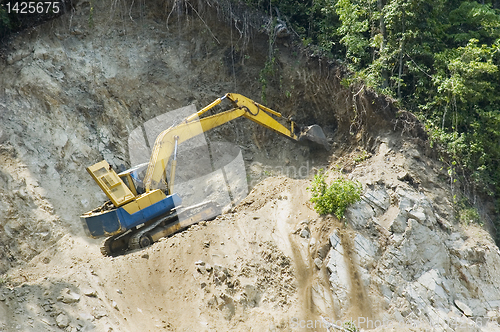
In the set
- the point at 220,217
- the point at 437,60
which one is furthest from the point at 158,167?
→ the point at 437,60

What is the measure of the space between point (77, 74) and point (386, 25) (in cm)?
824

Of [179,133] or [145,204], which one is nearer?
[145,204]

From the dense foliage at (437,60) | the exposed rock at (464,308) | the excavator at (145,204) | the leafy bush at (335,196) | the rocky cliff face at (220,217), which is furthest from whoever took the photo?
the dense foliage at (437,60)

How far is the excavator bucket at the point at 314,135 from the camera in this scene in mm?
12711

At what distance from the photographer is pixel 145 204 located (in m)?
10.2

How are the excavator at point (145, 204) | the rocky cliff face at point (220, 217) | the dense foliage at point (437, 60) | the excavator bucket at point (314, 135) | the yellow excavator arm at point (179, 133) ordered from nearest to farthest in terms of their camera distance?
the rocky cliff face at point (220, 217) → the excavator at point (145, 204) → the yellow excavator arm at point (179, 133) → the dense foliage at point (437, 60) → the excavator bucket at point (314, 135)

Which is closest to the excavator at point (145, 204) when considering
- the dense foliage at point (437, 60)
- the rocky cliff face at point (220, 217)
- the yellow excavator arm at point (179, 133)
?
the yellow excavator arm at point (179, 133)

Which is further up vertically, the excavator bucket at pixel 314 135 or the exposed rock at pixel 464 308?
the excavator bucket at pixel 314 135

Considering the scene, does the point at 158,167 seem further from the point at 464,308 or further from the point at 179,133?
the point at 464,308

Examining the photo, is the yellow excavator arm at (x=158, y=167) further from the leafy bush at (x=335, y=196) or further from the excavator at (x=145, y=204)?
the leafy bush at (x=335, y=196)

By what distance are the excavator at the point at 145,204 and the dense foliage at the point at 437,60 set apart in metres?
4.12

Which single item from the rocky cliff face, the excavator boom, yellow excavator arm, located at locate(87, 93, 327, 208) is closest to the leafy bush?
the rocky cliff face

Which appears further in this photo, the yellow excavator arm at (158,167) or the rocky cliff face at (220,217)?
the yellow excavator arm at (158,167)

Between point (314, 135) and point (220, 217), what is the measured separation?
3664 millimetres
